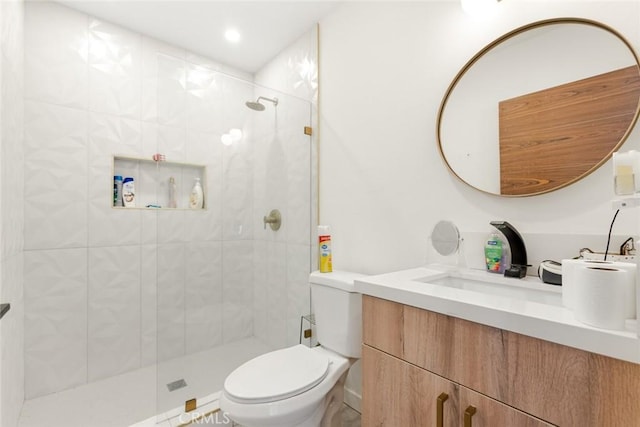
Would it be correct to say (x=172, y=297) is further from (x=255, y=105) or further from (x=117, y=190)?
(x=255, y=105)

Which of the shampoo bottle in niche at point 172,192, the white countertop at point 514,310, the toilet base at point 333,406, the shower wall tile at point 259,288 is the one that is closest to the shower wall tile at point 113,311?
the shampoo bottle in niche at point 172,192

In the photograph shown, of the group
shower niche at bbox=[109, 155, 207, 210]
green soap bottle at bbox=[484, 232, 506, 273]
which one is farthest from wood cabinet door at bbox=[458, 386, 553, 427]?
shower niche at bbox=[109, 155, 207, 210]

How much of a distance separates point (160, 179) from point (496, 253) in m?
1.96

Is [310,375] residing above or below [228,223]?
below

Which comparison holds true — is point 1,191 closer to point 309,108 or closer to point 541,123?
point 309,108

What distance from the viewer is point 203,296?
1.87 meters

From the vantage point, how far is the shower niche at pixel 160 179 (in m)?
1.87

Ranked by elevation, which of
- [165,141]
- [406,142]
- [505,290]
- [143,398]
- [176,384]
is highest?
[165,141]

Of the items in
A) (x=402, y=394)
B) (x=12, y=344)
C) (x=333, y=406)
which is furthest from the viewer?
(x=12, y=344)

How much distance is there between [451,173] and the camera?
1279mm

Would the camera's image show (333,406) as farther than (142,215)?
No

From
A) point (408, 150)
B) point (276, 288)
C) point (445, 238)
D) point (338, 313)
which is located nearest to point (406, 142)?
point (408, 150)

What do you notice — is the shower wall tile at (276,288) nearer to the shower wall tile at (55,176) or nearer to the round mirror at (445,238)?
the round mirror at (445,238)

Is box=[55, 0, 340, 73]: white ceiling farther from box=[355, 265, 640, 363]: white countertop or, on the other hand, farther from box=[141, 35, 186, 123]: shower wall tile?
box=[355, 265, 640, 363]: white countertop
